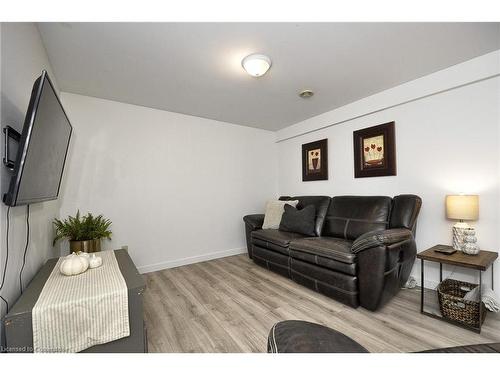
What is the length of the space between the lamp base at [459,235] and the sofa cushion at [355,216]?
1.70ft

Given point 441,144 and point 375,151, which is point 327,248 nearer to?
point 375,151

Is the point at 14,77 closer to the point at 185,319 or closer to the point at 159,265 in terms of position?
the point at 185,319

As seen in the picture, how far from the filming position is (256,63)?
180 centimetres

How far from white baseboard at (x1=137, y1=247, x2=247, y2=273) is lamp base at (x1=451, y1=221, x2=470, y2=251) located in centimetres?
265

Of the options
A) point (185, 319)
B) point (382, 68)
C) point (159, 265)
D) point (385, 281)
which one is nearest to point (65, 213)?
point (159, 265)

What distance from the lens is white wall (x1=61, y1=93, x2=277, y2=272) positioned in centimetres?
249

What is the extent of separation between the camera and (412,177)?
7.63 ft

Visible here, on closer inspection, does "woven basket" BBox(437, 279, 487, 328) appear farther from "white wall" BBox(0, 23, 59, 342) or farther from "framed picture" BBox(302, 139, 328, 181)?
"white wall" BBox(0, 23, 59, 342)

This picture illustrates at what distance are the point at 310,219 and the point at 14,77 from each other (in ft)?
8.95

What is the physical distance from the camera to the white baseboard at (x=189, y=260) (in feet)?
9.18

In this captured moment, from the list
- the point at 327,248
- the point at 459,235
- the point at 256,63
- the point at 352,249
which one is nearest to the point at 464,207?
the point at 459,235

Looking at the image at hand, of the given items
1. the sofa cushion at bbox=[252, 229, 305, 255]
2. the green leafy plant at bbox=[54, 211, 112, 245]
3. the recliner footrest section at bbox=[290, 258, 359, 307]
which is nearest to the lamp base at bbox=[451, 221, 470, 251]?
the recliner footrest section at bbox=[290, 258, 359, 307]
